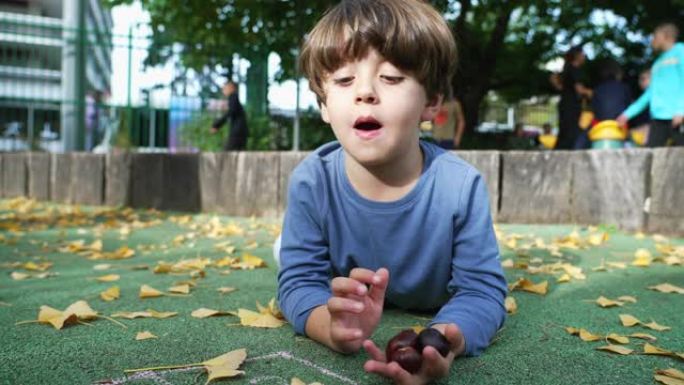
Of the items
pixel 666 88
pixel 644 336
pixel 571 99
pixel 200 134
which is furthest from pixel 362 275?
pixel 200 134

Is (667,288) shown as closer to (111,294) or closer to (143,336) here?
(143,336)

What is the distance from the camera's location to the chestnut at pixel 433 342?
1340 mm

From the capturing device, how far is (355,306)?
1.38m

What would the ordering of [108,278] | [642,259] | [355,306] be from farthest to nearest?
[642,259] → [108,278] → [355,306]

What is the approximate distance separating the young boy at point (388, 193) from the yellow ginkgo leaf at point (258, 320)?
7 centimetres

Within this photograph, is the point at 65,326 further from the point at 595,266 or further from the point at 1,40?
the point at 1,40

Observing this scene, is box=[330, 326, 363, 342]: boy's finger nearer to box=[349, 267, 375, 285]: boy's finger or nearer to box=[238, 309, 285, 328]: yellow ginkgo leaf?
box=[349, 267, 375, 285]: boy's finger

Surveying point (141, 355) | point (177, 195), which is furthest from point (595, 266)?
point (177, 195)

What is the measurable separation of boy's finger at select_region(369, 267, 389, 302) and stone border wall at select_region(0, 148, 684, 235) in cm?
349

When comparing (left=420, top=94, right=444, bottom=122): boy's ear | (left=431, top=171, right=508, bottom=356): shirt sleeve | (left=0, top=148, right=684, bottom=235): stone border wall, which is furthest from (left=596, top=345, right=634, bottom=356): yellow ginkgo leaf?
(left=0, top=148, right=684, bottom=235): stone border wall

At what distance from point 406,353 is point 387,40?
836 millimetres

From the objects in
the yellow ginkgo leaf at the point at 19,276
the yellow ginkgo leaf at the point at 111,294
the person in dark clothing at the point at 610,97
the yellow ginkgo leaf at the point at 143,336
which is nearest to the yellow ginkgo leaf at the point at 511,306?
the yellow ginkgo leaf at the point at 143,336

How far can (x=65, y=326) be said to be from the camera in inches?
71.3

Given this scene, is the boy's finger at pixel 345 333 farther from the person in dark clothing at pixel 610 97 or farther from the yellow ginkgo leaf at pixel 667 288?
the person in dark clothing at pixel 610 97
